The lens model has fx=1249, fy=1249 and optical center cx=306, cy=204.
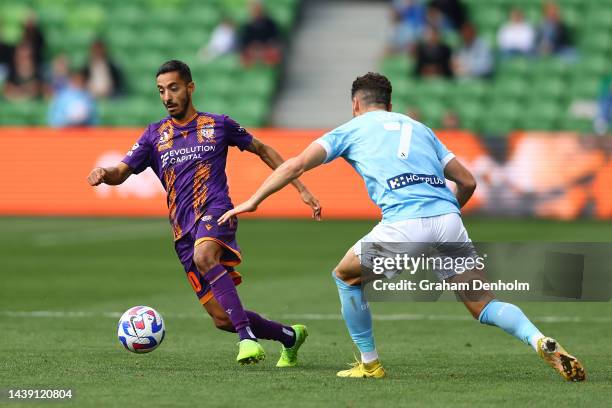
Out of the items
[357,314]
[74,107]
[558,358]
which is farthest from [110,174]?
[74,107]

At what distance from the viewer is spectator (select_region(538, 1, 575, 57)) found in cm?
2514

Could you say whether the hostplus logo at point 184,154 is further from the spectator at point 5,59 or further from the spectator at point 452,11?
the spectator at point 5,59

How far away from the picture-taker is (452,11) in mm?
25875

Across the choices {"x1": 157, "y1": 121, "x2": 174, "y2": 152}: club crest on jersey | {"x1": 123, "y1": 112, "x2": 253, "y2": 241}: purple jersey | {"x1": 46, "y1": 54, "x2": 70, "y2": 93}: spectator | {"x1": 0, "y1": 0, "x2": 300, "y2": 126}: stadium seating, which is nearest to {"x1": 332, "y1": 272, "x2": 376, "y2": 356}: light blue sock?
{"x1": 123, "y1": 112, "x2": 253, "y2": 241}: purple jersey

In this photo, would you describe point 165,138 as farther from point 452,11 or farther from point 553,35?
point 452,11

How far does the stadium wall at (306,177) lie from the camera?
869 inches

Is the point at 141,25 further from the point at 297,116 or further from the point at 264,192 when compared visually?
the point at 264,192

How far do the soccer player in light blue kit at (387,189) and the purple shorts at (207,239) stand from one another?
0.54 meters

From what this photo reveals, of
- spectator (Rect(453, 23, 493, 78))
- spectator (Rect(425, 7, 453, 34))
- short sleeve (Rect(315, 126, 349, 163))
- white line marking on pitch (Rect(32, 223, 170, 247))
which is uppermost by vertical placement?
spectator (Rect(425, 7, 453, 34))

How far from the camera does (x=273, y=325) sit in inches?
328

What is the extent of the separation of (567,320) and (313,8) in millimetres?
19512

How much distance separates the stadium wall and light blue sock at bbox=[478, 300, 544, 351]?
14600 millimetres

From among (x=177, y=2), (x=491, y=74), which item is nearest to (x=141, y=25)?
(x=177, y=2)

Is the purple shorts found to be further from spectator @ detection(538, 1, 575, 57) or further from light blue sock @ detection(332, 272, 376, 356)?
spectator @ detection(538, 1, 575, 57)
